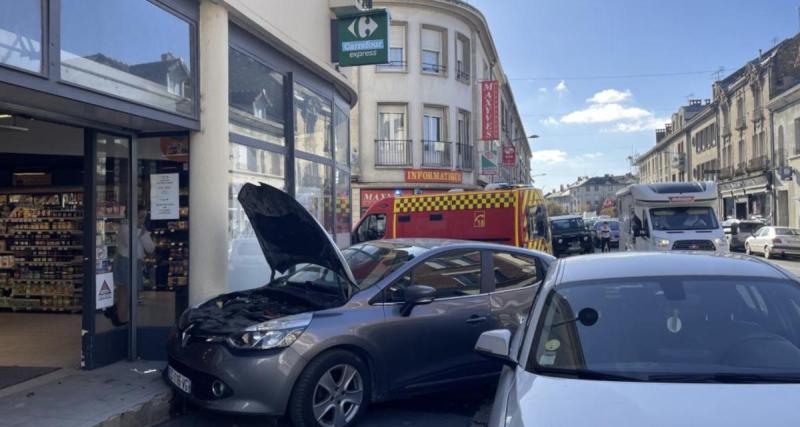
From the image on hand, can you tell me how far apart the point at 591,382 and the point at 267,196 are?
3888mm

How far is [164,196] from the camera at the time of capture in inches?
271

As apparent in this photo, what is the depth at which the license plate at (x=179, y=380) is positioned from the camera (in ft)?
15.4

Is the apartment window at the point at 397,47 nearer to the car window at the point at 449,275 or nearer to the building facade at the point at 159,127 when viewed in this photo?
the building facade at the point at 159,127

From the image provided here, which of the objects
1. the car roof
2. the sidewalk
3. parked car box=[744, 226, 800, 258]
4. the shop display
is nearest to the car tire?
the sidewalk

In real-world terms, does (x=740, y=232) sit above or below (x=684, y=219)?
below

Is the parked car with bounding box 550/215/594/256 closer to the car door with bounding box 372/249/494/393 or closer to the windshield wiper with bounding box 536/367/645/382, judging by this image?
the car door with bounding box 372/249/494/393

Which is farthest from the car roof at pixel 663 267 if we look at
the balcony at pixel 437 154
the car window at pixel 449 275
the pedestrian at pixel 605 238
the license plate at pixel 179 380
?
the pedestrian at pixel 605 238

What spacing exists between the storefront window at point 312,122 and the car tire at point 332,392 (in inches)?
197

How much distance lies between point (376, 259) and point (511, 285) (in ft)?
4.42

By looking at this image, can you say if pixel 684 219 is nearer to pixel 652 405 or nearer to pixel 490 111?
pixel 490 111

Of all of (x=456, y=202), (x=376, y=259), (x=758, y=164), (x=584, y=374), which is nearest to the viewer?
(x=584, y=374)

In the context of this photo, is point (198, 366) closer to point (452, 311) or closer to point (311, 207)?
point (452, 311)

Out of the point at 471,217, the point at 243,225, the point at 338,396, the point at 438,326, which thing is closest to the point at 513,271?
the point at 438,326

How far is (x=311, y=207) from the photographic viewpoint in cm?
993
